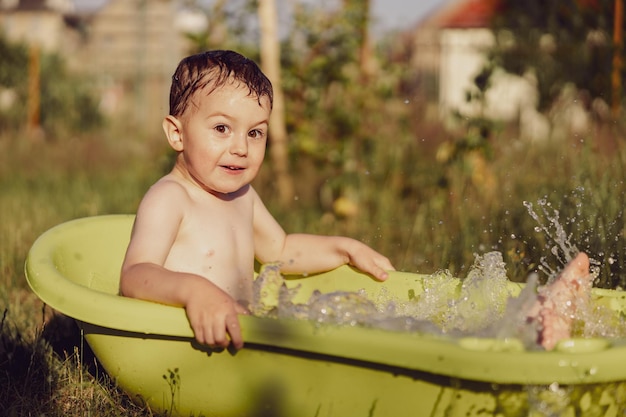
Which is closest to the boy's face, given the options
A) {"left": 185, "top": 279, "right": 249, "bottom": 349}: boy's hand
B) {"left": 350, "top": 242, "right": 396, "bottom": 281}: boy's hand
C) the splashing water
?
the splashing water

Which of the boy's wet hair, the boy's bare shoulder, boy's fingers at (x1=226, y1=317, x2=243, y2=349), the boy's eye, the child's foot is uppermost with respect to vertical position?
the boy's wet hair

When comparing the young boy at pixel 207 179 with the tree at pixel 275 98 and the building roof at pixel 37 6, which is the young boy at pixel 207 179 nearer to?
the tree at pixel 275 98

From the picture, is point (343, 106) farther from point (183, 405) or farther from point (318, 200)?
point (183, 405)

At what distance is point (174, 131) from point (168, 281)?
0.58 metres

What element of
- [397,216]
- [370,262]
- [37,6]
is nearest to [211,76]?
[370,262]

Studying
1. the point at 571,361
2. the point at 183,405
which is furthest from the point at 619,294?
the point at 183,405

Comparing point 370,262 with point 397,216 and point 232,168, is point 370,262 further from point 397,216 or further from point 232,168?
point 397,216

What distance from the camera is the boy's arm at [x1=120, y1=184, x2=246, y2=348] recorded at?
1867 mm

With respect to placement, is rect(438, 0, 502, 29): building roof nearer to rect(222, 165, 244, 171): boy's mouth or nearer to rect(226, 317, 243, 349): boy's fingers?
rect(222, 165, 244, 171): boy's mouth

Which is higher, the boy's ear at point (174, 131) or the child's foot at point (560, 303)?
the boy's ear at point (174, 131)

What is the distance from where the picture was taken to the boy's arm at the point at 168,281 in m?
1.87

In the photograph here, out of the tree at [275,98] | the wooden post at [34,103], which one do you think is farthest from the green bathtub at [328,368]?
the wooden post at [34,103]

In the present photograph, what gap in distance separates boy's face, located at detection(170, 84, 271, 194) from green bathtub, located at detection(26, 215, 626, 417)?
1.62 feet

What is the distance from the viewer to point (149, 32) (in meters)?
12.7
